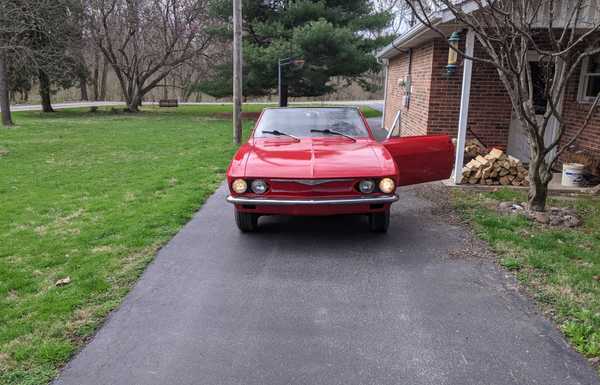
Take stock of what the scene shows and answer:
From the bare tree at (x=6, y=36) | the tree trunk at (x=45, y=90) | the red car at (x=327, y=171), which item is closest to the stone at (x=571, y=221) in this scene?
the red car at (x=327, y=171)

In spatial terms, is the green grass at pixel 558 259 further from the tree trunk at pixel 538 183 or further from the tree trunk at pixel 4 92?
the tree trunk at pixel 4 92

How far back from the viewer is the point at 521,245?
5.17m

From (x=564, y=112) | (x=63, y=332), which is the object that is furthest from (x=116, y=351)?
(x=564, y=112)

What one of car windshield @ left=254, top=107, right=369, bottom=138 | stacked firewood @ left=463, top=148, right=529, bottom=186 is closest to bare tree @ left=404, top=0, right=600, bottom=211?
car windshield @ left=254, top=107, right=369, bottom=138

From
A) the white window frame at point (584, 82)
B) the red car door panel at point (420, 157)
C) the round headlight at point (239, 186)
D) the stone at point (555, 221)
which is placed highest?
the white window frame at point (584, 82)

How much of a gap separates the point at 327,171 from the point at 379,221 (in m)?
0.93

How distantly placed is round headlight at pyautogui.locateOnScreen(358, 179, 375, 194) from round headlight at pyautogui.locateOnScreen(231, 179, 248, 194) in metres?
1.12

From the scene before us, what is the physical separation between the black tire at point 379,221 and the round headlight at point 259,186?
4.02 ft

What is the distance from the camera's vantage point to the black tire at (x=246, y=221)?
5.54m

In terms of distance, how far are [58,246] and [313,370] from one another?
347 centimetres

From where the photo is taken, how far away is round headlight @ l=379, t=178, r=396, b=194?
500cm

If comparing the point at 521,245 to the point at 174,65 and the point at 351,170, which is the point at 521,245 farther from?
the point at 174,65

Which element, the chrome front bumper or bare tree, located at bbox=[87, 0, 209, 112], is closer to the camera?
the chrome front bumper

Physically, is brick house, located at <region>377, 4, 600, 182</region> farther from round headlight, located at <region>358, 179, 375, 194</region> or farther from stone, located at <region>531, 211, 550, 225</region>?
round headlight, located at <region>358, 179, 375, 194</region>
